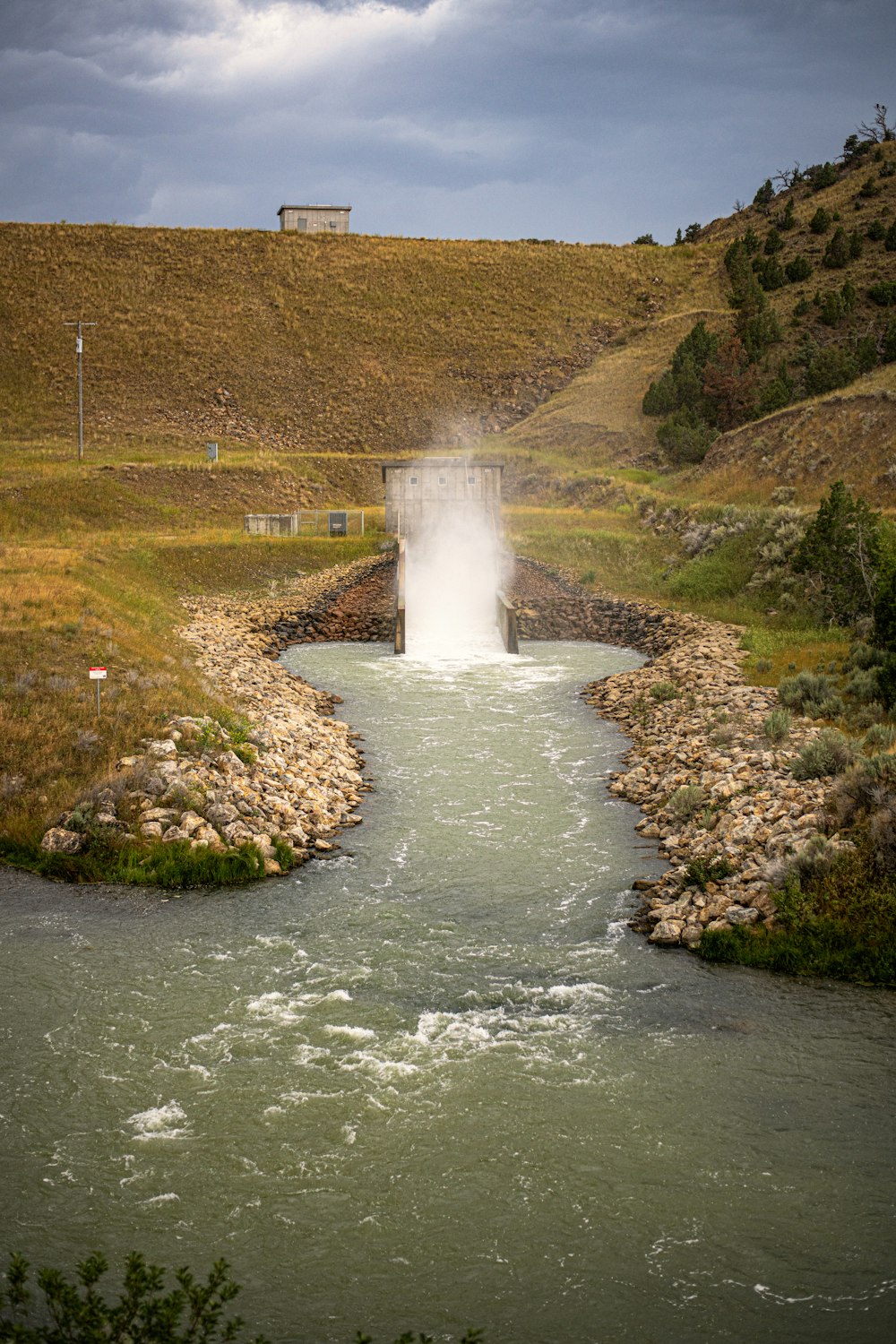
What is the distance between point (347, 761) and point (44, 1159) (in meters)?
11.7

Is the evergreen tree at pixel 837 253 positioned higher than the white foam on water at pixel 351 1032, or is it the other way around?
the evergreen tree at pixel 837 253

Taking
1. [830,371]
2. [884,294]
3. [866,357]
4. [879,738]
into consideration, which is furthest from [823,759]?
[884,294]

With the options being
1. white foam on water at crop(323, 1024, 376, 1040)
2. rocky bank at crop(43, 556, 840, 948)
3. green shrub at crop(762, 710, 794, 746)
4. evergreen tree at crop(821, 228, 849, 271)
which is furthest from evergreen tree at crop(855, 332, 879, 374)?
white foam on water at crop(323, 1024, 376, 1040)

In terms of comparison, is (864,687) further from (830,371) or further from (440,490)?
(830,371)

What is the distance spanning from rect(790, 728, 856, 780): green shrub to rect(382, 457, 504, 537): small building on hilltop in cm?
3187

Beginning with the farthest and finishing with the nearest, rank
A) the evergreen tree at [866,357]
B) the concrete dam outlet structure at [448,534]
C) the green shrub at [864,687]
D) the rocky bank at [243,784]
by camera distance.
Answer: the evergreen tree at [866,357] < the concrete dam outlet structure at [448,534] < the green shrub at [864,687] < the rocky bank at [243,784]

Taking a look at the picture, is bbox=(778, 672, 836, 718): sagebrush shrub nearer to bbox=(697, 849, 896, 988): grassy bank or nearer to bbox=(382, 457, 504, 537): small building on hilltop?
bbox=(697, 849, 896, 988): grassy bank

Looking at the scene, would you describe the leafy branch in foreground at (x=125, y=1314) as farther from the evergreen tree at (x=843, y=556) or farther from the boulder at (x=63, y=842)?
the evergreen tree at (x=843, y=556)

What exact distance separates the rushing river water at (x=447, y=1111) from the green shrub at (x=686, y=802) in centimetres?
170

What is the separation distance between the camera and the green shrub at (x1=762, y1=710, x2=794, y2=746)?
19.1 metres

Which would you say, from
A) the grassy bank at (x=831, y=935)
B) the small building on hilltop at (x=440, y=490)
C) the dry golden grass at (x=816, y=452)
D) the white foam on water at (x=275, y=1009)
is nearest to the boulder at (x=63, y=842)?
the white foam on water at (x=275, y=1009)

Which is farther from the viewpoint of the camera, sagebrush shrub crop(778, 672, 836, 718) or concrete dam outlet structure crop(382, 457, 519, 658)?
concrete dam outlet structure crop(382, 457, 519, 658)

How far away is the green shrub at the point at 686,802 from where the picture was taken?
56.0 feet

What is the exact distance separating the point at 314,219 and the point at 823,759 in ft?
288
